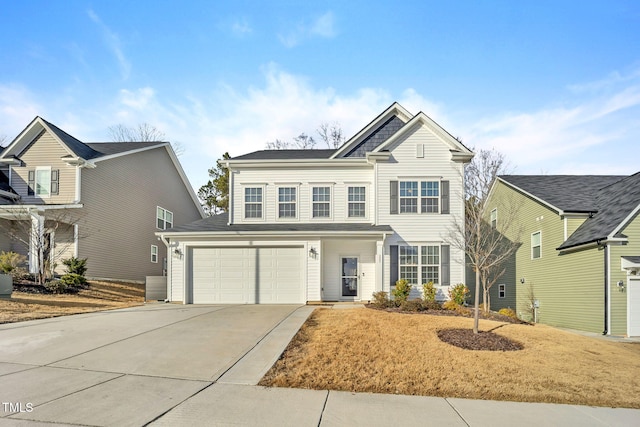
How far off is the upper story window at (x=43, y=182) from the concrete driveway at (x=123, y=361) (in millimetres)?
10547

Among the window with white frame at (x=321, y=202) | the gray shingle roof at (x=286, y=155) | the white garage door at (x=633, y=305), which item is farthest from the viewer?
the gray shingle roof at (x=286, y=155)

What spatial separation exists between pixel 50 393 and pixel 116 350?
2.51 metres

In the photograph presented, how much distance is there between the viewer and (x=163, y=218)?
91.2 ft

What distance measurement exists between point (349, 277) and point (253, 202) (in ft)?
16.8

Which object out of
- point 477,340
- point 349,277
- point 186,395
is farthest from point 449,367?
point 349,277

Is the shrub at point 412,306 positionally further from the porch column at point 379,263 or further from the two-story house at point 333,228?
the two-story house at point 333,228

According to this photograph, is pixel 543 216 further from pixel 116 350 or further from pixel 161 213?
pixel 161 213

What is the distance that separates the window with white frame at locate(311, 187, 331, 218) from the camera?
19469 mm

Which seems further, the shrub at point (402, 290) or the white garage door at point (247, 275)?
the white garage door at point (247, 275)

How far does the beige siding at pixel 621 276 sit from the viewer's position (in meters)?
14.2

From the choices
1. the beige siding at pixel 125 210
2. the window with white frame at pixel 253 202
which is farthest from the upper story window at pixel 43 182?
the window with white frame at pixel 253 202

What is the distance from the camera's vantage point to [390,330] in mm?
10625

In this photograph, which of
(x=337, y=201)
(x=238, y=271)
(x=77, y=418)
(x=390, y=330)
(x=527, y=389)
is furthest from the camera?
(x=337, y=201)

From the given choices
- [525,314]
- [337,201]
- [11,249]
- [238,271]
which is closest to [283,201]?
[337,201]
